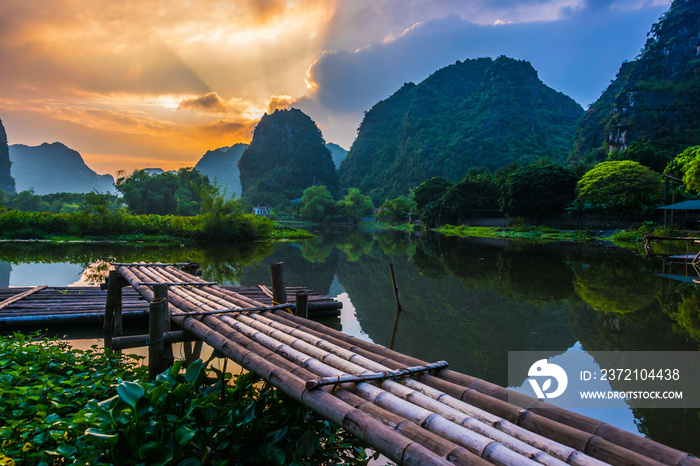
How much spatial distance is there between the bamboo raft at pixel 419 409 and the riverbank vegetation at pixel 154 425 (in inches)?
14.3

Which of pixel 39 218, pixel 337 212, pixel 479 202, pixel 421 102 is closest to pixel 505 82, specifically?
pixel 421 102

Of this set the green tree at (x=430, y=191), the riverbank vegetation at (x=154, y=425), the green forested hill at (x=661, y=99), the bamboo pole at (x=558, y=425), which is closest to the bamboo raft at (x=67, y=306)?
the riverbank vegetation at (x=154, y=425)

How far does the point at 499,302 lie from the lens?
8.48 metres

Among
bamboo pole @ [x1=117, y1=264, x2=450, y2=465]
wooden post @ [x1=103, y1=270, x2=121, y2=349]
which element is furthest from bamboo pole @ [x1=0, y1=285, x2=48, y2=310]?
bamboo pole @ [x1=117, y1=264, x2=450, y2=465]

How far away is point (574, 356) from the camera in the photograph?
5492 millimetres

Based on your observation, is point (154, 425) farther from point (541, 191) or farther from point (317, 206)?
point (317, 206)

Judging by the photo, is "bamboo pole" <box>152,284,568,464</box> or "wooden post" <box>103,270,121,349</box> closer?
"bamboo pole" <box>152,284,568,464</box>

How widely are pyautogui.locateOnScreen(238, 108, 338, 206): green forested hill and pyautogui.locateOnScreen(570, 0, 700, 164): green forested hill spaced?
6248cm

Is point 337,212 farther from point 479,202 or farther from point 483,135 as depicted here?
point 483,135

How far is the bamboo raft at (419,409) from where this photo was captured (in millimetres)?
1534

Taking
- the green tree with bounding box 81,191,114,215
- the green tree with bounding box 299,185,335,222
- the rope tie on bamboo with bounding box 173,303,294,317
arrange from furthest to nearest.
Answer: the green tree with bounding box 299,185,335,222 < the green tree with bounding box 81,191,114,215 < the rope tie on bamboo with bounding box 173,303,294,317

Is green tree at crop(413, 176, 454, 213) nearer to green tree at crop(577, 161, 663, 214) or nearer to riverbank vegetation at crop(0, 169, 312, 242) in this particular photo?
green tree at crop(577, 161, 663, 214)

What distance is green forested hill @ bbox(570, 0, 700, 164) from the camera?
4681 cm

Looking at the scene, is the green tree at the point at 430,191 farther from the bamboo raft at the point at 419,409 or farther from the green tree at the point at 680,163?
the bamboo raft at the point at 419,409
